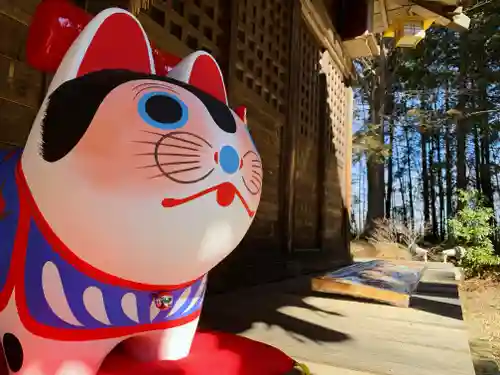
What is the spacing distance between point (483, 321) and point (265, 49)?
4.12 metres

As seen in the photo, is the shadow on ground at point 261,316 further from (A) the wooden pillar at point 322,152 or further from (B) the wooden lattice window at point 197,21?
(A) the wooden pillar at point 322,152

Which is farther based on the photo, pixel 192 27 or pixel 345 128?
pixel 345 128

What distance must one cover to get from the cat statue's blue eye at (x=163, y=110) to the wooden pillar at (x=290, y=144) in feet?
11.8

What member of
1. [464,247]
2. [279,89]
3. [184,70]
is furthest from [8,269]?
[464,247]

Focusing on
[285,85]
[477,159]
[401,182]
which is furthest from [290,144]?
[401,182]

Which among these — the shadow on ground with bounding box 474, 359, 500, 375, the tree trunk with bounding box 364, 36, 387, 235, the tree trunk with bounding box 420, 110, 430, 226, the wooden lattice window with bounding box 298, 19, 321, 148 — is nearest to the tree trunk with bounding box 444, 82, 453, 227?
the tree trunk with bounding box 420, 110, 430, 226

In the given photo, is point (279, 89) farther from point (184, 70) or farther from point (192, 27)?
point (184, 70)

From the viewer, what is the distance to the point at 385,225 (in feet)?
42.5

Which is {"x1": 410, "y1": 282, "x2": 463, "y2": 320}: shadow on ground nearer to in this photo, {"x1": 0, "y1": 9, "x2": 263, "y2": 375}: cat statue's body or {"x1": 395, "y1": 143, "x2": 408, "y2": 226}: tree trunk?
{"x1": 0, "y1": 9, "x2": 263, "y2": 375}: cat statue's body

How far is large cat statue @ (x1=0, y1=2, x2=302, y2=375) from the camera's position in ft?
3.35

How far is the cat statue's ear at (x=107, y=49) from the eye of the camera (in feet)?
3.78

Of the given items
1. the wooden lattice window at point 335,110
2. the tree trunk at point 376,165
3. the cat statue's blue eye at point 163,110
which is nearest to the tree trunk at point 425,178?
the tree trunk at point 376,165

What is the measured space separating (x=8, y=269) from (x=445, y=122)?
13.5m

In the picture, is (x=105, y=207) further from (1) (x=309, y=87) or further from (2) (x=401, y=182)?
(2) (x=401, y=182)
